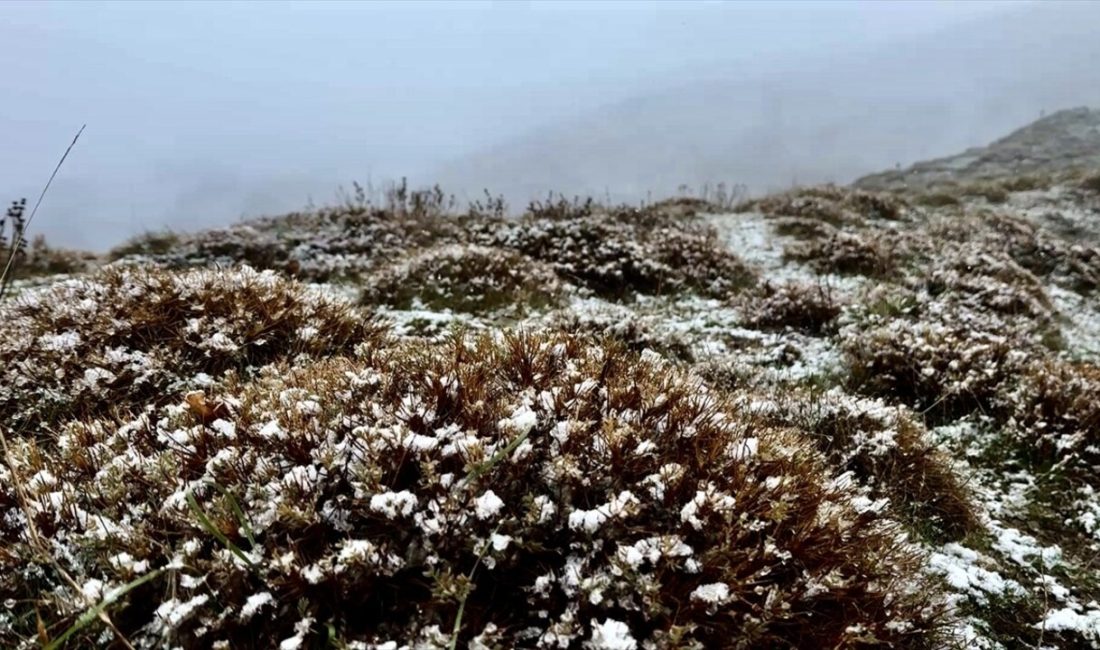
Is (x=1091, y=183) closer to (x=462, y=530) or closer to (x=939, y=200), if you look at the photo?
(x=939, y=200)

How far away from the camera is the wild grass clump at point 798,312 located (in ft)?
25.3

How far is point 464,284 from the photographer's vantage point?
831 centimetres

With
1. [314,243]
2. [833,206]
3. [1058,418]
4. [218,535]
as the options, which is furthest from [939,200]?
[218,535]

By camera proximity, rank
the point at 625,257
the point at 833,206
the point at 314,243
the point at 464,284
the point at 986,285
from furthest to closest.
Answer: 1. the point at 833,206
2. the point at 314,243
3. the point at 625,257
4. the point at 986,285
5. the point at 464,284

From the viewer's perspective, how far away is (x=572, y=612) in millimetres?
2141

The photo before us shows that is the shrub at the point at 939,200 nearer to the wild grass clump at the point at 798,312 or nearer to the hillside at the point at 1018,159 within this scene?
the hillside at the point at 1018,159

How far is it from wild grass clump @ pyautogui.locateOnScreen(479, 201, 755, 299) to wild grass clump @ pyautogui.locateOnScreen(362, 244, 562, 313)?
979 millimetres

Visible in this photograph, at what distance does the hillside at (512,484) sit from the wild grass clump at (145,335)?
25mm

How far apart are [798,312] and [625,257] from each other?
3.07 metres

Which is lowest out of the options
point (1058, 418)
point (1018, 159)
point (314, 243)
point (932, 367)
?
point (1058, 418)

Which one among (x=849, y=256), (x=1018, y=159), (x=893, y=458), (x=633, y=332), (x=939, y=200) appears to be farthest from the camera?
(x=1018, y=159)

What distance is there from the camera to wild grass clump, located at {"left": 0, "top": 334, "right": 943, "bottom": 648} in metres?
2.18

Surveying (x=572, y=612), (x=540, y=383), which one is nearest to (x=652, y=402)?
(x=540, y=383)

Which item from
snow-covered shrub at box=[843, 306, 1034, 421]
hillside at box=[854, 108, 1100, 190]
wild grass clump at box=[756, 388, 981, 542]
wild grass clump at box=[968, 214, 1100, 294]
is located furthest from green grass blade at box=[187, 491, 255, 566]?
hillside at box=[854, 108, 1100, 190]
